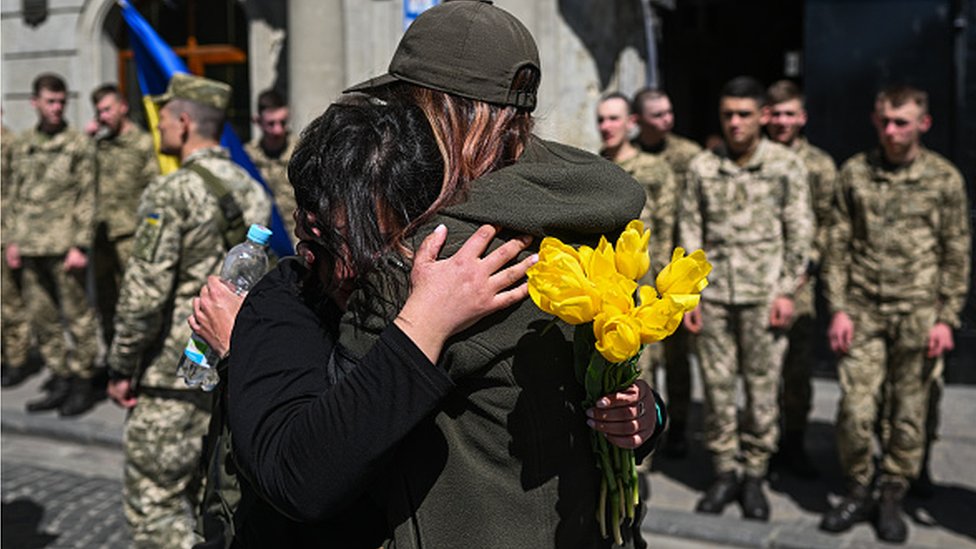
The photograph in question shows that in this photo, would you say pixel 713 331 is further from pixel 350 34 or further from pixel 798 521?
pixel 350 34

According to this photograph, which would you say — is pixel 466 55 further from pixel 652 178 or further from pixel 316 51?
pixel 316 51

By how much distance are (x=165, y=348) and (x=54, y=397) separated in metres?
4.55

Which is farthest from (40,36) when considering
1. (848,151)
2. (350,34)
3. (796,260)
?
(796,260)

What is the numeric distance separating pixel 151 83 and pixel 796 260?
126 inches

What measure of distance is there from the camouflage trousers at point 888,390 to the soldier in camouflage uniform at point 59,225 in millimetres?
5219

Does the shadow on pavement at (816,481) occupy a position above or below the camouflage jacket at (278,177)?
below

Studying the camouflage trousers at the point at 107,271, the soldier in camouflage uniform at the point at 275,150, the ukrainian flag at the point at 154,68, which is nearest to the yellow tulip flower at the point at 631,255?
the ukrainian flag at the point at 154,68

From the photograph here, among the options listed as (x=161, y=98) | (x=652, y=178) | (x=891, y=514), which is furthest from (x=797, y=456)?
(x=161, y=98)

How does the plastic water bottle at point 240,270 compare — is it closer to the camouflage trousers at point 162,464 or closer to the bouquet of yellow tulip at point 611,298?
the camouflage trousers at point 162,464

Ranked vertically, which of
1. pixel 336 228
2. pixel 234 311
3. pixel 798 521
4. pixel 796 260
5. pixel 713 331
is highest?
pixel 336 228

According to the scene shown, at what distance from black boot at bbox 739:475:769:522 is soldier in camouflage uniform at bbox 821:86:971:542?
0.31 m

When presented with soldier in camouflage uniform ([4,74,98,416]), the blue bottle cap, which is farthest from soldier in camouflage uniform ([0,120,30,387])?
the blue bottle cap

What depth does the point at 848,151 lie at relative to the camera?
870 centimetres

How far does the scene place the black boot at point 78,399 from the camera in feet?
26.1
